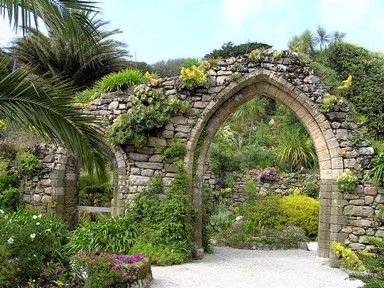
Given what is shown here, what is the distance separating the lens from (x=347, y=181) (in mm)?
9008

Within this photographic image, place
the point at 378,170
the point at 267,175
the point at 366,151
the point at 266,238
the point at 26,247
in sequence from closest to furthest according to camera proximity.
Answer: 1. the point at 26,247
2. the point at 378,170
3. the point at 366,151
4. the point at 266,238
5. the point at 267,175

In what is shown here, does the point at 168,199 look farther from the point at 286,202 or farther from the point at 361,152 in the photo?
the point at 286,202

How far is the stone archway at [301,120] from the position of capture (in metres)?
9.28

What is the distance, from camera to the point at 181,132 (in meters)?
9.69

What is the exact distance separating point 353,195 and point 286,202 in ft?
15.1

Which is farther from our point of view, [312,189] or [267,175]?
[267,175]

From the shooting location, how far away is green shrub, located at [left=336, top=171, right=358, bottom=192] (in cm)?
900

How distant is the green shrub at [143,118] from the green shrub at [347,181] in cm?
330

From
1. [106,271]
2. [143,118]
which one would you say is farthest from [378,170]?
[106,271]

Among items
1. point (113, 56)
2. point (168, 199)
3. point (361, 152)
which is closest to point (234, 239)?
point (168, 199)

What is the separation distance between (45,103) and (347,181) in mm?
6220

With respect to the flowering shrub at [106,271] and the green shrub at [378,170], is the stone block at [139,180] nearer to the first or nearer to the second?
the flowering shrub at [106,271]

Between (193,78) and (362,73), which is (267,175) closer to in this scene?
(362,73)

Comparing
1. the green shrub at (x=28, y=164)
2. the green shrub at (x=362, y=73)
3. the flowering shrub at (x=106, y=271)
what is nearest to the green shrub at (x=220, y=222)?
the green shrub at (x=28, y=164)
